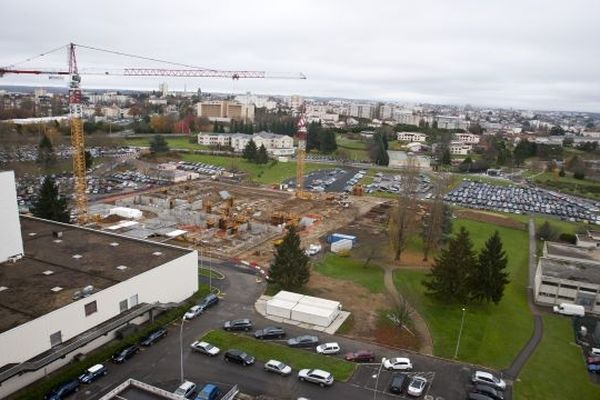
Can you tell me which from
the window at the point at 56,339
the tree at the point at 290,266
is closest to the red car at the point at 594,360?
the tree at the point at 290,266

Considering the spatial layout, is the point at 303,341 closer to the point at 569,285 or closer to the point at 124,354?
the point at 124,354

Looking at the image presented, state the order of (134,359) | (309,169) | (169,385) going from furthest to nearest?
(309,169), (134,359), (169,385)

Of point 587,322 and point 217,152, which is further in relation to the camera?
point 217,152

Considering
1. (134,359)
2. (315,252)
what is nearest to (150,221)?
(315,252)

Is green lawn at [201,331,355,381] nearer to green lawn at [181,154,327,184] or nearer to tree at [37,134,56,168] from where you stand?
green lawn at [181,154,327,184]

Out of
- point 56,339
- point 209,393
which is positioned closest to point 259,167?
point 56,339

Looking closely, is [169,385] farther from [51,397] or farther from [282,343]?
[282,343]

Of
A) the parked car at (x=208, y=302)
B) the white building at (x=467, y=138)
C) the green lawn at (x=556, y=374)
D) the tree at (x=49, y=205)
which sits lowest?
the green lawn at (x=556, y=374)

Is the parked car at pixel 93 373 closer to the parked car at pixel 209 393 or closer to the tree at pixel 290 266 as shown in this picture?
the parked car at pixel 209 393

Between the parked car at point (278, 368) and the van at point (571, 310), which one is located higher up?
the parked car at point (278, 368)
